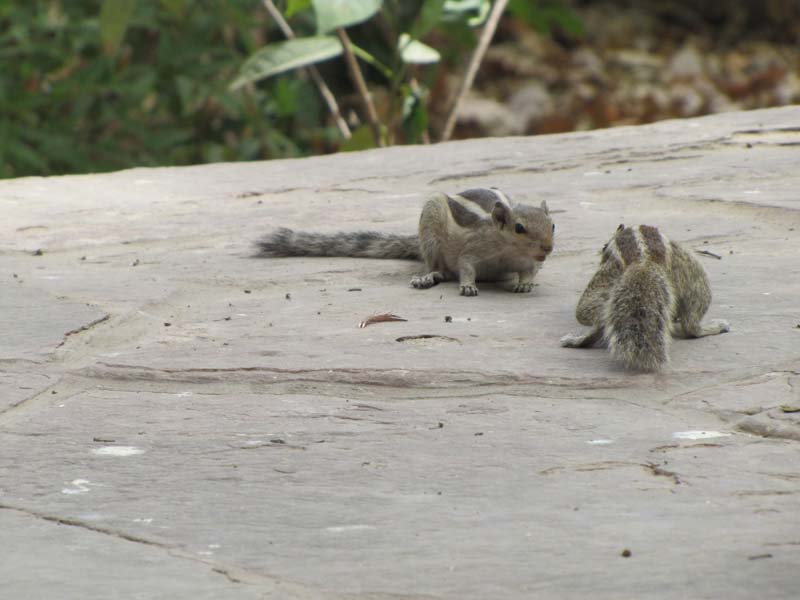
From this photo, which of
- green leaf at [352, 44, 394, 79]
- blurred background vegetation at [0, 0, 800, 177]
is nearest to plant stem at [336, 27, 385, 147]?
green leaf at [352, 44, 394, 79]

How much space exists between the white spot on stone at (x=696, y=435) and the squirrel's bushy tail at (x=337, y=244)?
1.86m

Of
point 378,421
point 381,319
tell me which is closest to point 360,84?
point 381,319

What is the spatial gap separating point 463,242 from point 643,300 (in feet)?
3.49

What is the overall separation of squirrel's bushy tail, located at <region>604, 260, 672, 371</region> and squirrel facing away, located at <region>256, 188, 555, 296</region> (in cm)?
73

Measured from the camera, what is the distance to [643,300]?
2.94m

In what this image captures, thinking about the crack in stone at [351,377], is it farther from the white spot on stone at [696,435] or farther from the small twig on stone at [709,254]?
the small twig on stone at [709,254]

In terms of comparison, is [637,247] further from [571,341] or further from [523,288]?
[523,288]

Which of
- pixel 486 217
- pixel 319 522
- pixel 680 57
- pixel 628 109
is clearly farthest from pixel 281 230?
pixel 680 57

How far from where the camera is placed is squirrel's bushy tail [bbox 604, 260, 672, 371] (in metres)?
2.78

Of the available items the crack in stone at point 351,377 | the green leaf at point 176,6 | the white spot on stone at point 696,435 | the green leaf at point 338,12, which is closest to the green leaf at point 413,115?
the green leaf at point 338,12

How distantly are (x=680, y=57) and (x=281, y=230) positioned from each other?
7972mm

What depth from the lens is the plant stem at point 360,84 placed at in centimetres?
684

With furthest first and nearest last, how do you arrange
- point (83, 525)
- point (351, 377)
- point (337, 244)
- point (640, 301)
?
point (337, 244)
point (640, 301)
point (351, 377)
point (83, 525)

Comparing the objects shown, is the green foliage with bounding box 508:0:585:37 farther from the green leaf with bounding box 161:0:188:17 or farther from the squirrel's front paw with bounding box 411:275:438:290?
the squirrel's front paw with bounding box 411:275:438:290
